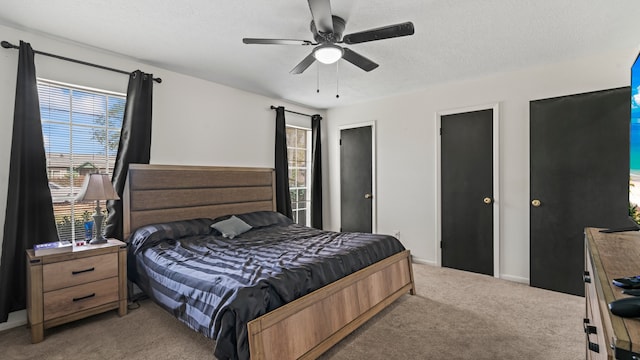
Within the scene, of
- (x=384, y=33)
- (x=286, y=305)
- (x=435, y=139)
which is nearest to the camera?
(x=286, y=305)

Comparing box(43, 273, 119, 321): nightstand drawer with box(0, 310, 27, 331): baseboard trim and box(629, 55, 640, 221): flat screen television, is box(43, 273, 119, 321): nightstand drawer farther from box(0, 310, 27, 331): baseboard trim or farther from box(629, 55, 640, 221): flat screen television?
box(629, 55, 640, 221): flat screen television

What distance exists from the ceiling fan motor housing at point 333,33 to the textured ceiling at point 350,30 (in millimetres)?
56

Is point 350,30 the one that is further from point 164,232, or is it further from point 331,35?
point 164,232

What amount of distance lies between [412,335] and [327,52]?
238 cm

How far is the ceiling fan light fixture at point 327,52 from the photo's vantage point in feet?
7.64

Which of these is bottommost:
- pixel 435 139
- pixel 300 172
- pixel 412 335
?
pixel 412 335

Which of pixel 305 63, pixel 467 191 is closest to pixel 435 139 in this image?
pixel 467 191

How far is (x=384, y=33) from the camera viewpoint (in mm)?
2129

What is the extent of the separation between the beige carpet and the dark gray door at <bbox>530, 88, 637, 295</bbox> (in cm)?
42

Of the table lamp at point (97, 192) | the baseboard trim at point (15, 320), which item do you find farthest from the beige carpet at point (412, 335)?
the table lamp at point (97, 192)

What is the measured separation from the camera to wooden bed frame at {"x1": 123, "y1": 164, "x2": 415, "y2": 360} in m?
1.90

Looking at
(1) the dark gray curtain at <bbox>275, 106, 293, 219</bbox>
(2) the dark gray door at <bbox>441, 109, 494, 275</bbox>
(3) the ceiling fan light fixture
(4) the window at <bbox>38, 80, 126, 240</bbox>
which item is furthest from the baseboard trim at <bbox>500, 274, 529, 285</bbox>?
(4) the window at <bbox>38, 80, 126, 240</bbox>

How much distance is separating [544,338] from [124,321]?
3537 millimetres

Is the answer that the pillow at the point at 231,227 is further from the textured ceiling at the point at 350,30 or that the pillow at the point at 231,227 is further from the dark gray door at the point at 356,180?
the dark gray door at the point at 356,180
